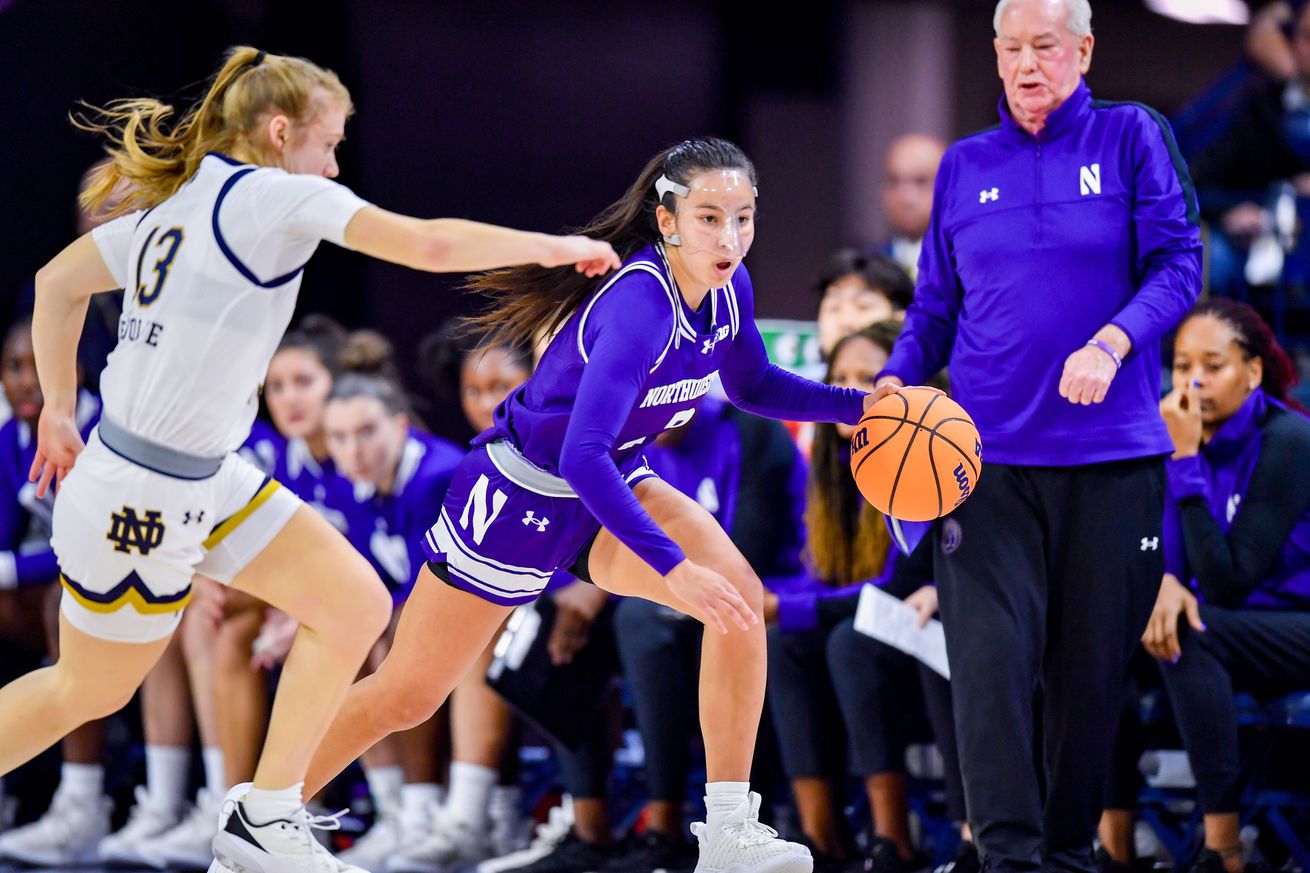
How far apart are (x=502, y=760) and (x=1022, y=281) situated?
2852 millimetres

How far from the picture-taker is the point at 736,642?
3814mm

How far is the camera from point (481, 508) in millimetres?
3955

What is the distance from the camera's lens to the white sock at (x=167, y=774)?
6.23 meters

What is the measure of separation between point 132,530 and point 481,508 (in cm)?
84

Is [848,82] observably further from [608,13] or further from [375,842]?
[375,842]

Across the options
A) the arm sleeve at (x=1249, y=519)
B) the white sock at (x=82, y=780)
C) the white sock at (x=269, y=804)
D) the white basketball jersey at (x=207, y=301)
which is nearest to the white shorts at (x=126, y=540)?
the white basketball jersey at (x=207, y=301)

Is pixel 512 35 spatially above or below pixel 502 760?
above

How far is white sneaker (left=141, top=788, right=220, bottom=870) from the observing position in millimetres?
5883

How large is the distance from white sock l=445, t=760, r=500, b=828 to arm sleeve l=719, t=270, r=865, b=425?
227 centimetres

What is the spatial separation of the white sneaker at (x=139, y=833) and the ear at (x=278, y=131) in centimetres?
310

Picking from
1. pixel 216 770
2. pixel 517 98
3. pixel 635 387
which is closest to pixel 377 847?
pixel 216 770

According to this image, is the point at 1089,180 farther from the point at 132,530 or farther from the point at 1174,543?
the point at 132,530

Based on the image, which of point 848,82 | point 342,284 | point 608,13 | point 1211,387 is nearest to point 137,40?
point 342,284

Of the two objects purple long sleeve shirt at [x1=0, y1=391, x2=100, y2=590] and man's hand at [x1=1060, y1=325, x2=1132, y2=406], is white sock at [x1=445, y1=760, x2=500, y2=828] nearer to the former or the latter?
purple long sleeve shirt at [x1=0, y1=391, x2=100, y2=590]
